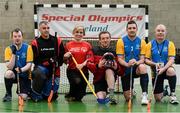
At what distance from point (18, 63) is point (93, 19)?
477cm

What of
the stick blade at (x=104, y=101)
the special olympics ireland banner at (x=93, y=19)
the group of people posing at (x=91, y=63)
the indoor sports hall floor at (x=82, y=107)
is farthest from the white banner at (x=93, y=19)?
the stick blade at (x=104, y=101)

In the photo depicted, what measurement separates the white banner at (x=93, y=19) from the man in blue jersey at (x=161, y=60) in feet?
12.8

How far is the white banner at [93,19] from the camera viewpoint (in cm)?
1005

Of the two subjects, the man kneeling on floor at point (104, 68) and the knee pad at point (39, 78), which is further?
the knee pad at point (39, 78)

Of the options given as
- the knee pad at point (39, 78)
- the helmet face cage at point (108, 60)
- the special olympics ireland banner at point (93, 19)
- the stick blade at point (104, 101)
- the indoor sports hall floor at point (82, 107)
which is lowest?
the indoor sports hall floor at point (82, 107)

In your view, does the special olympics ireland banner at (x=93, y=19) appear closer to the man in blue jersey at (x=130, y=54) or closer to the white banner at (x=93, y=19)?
the white banner at (x=93, y=19)

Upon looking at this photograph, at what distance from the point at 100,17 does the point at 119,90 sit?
357 centimetres

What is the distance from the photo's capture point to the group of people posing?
5.85m

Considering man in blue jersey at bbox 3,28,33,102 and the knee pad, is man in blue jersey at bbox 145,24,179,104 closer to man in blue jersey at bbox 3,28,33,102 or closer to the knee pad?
the knee pad

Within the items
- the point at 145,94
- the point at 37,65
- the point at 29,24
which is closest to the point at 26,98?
the point at 37,65

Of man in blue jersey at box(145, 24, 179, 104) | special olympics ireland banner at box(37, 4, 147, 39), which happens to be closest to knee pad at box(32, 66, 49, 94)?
man in blue jersey at box(145, 24, 179, 104)

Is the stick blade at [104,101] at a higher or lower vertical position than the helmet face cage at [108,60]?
lower

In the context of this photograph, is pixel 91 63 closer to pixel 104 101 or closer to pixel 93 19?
pixel 104 101

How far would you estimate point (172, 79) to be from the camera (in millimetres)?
5824
